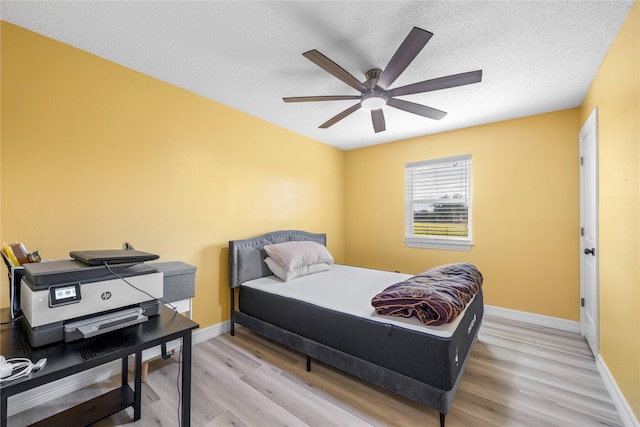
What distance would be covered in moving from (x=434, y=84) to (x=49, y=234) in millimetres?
2842

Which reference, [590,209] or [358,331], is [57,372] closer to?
[358,331]

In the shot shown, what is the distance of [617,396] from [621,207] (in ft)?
4.08

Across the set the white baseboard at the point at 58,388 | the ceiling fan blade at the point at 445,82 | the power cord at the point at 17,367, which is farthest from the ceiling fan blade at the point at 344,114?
the white baseboard at the point at 58,388

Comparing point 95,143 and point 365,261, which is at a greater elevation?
point 95,143

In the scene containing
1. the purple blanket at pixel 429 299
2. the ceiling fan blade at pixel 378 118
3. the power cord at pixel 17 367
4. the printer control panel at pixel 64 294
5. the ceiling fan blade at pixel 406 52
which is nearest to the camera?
the power cord at pixel 17 367

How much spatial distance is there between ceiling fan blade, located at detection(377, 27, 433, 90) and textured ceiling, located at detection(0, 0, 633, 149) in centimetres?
25

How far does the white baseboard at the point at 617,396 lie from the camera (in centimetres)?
159

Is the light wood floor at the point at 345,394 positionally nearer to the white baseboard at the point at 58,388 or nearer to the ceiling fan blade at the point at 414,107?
Result: the white baseboard at the point at 58,388

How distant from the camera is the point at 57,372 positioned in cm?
97

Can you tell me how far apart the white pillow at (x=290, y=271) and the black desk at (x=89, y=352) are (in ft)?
4.64

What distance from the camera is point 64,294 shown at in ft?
3.76

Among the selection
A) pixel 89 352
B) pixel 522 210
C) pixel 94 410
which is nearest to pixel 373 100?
pixel 89 352

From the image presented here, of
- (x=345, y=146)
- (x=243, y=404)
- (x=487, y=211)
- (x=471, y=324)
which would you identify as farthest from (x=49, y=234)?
(x=487, y=211)

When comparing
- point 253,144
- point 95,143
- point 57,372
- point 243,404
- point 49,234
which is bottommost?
point 243,404
